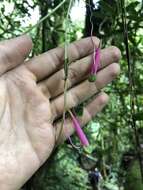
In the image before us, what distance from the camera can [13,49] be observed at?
4.30 ft

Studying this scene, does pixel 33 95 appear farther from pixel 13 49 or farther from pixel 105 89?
pixel 105 89

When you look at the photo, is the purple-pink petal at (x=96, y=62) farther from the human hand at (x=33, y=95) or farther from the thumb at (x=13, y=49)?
the thumb at (x=13, y=49)

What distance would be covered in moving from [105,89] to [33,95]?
54 centimetres

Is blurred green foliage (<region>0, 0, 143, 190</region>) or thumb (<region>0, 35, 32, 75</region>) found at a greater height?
thumb (<region>0, 35, 32, 75</region>)

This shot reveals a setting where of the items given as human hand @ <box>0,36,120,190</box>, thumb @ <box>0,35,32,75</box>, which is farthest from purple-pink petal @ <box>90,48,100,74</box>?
thumb @ <box>0,35,32,75</box>

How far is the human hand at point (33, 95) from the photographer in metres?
1.33

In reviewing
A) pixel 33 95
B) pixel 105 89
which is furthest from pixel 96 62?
pixel 105 89

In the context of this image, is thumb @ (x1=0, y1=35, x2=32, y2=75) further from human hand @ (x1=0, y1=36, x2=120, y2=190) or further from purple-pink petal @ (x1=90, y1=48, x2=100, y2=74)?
purple-pink petal @ (x1=90, y1=48, x2=100, y2=74)

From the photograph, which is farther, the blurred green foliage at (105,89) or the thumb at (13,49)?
the blurred green foliage at (105,89)

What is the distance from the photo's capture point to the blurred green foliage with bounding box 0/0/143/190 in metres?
1.41

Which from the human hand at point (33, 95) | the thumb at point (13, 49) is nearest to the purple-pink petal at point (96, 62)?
the human hand at point (33, 95)

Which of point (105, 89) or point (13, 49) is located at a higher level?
point (13, 49)

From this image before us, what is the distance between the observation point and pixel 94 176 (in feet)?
6.84

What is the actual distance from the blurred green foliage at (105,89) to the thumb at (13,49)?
138 mm
